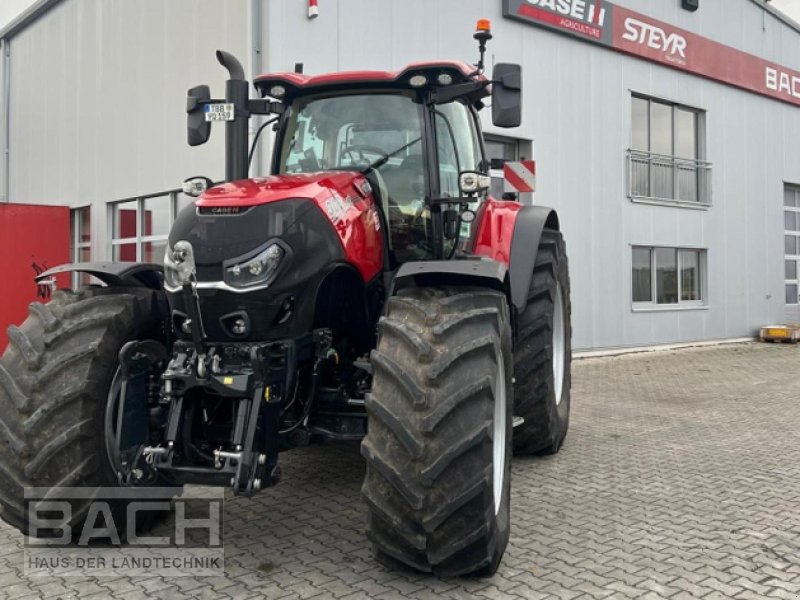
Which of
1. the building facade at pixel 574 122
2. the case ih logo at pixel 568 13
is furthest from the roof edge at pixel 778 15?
the case ih logo at pixel 568 13

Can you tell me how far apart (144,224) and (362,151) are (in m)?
7.61

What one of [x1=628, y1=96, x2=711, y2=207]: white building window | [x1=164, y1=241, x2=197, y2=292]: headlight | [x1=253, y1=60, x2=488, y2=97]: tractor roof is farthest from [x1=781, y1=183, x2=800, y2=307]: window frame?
[x1=164, y1=241, x2=197, y2=292]: headlight

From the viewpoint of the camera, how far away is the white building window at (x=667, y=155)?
13516 millimetres

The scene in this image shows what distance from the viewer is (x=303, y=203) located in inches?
137

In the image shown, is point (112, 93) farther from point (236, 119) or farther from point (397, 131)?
point (397, 131)

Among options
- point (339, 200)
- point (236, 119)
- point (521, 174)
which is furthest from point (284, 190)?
point (521, 174)

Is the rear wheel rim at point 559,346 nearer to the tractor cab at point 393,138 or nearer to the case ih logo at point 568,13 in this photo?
the tractor cab at point 393,138

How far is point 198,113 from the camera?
4.57 meters

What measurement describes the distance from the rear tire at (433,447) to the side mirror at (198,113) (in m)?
2.13

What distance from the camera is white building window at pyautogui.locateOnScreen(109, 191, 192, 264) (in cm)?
1039

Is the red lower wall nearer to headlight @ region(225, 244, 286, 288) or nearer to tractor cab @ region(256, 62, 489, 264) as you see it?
tractor cab @ region(256, 62, 489, 264)

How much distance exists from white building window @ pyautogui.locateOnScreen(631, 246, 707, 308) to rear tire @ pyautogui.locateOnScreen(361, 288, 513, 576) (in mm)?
10713

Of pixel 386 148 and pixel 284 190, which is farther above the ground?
pixel 386 148

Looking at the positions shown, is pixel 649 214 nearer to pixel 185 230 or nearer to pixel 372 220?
pixel 372 220
